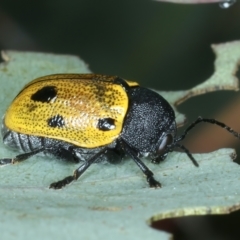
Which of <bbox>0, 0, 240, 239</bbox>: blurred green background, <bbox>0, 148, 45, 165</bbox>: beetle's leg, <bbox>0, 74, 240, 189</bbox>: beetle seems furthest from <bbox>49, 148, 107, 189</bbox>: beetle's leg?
<bbox>0, 0, 240, 239</bbox>: blurred green background

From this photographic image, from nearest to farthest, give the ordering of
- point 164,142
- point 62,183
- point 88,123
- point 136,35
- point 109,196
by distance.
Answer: point 109,196 < point 62,183 < point 88,123 < point 164,142 < point 136,35

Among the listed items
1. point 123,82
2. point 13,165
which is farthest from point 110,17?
point 13,165

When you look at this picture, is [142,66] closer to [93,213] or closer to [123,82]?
[123,82]

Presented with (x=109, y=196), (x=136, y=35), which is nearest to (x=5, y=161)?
(x=109, y=196)

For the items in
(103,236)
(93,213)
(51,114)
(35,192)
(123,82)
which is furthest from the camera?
(123,82)

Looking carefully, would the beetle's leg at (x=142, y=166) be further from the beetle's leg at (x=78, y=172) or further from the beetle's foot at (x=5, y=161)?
the beetle's foot at (x=5, y=161)

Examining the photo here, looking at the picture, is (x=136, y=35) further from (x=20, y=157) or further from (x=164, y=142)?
(x=20, y=157)
